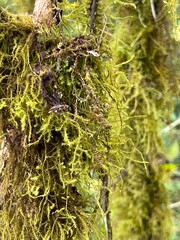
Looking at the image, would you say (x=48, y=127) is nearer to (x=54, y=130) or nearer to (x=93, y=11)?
(x=54, y=130)

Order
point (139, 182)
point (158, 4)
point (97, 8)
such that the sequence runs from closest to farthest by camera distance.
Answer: point (97, 8) < point (158, 4) < point (139, 182)

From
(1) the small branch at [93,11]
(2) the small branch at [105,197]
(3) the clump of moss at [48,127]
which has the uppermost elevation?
(1) the small branch at [93,11]

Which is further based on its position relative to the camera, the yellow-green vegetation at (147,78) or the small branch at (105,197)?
the yellow-green vegetation at (147,78)

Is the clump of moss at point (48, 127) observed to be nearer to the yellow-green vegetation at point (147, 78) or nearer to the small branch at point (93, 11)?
the small branch at point (93, 11)

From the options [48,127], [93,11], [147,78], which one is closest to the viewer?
[48,127]

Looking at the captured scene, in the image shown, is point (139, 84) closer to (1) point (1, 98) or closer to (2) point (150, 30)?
(2) point (150, 30)

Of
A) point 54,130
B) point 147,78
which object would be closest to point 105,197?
point 54,130

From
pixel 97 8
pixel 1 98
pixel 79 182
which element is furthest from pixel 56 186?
pixel 97 8

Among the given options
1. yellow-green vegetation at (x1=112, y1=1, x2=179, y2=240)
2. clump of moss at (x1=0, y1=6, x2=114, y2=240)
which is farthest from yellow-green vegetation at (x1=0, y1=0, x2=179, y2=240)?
yellow-green vegetation at (x1=112, y1=1, x2=179, y2=240)

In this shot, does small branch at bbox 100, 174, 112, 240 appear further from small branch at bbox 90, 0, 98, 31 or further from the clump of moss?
small branch at bbox 90, 0, 98, 31

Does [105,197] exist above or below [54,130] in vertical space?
below

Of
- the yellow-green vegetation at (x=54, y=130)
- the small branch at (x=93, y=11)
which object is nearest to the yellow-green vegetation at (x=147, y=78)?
the small branch at (x=93, y=11)
